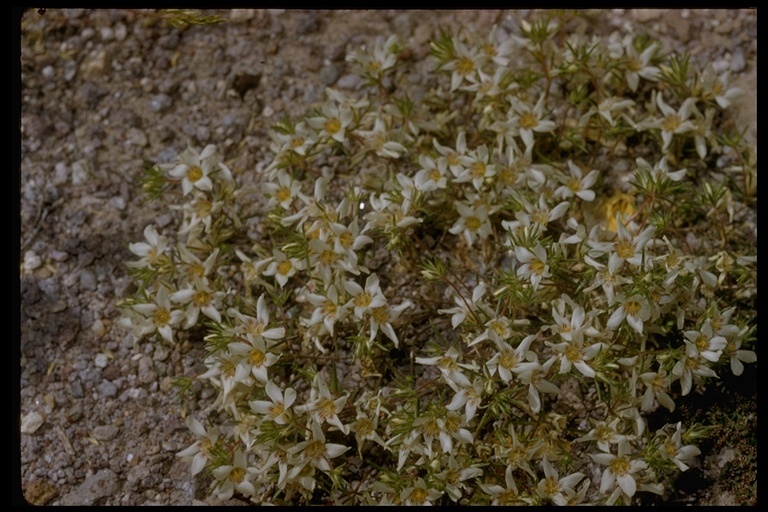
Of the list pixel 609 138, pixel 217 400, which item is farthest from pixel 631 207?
pixel 217 400

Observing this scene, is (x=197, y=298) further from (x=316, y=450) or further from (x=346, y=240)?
(x=316, y=450)

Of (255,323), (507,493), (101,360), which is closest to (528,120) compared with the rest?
(255,323)

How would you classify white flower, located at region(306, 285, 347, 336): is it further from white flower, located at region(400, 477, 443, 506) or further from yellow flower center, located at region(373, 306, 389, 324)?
white flower, located at region(400, 477, 443, 506)

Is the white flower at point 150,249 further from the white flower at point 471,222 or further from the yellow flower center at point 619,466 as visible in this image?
the yellow flower center at point 619,466

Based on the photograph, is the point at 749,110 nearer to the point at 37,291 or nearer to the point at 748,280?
the point at 748,280

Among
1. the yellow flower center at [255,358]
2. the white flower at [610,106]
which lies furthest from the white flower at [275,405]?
the white flower at [610,106]

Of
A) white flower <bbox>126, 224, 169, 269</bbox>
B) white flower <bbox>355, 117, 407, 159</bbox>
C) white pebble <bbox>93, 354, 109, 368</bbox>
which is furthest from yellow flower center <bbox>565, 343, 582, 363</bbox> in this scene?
white pebble <bbox>93, 354, 109, 368</bbox>
